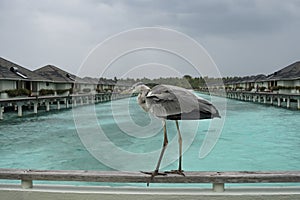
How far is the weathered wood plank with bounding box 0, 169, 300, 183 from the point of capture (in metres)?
2.09

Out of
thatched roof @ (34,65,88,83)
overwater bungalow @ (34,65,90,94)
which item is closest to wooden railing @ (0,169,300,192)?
overwater bungalow @ (34,65,90,94)

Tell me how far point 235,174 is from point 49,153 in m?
8.40

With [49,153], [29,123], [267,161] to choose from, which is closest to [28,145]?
[49,153]

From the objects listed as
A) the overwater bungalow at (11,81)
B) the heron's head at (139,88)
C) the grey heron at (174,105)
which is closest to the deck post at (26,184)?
the grey heron at (174,105)

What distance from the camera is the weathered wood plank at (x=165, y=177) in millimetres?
2088

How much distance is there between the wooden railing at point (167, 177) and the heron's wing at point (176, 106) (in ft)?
1.41

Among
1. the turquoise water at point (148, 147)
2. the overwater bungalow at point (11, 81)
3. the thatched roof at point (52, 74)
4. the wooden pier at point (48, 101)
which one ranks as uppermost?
the thatched roof at point (52, 74)

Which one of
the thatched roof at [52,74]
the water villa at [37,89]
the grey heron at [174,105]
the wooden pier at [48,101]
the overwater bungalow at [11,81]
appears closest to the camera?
the grey heron at [174,105]

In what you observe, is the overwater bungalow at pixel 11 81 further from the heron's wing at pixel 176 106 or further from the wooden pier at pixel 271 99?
the heron's wing at pixel 176 106

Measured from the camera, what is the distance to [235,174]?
212 cm

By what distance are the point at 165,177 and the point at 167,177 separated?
1cm

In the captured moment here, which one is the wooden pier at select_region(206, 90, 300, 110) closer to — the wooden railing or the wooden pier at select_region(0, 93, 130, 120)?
the wooden pier at select_region(0, 93, 130, 120)

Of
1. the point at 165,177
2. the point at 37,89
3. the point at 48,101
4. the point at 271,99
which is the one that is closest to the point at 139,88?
the point at 165,177

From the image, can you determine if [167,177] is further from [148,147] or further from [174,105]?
[148,147]
